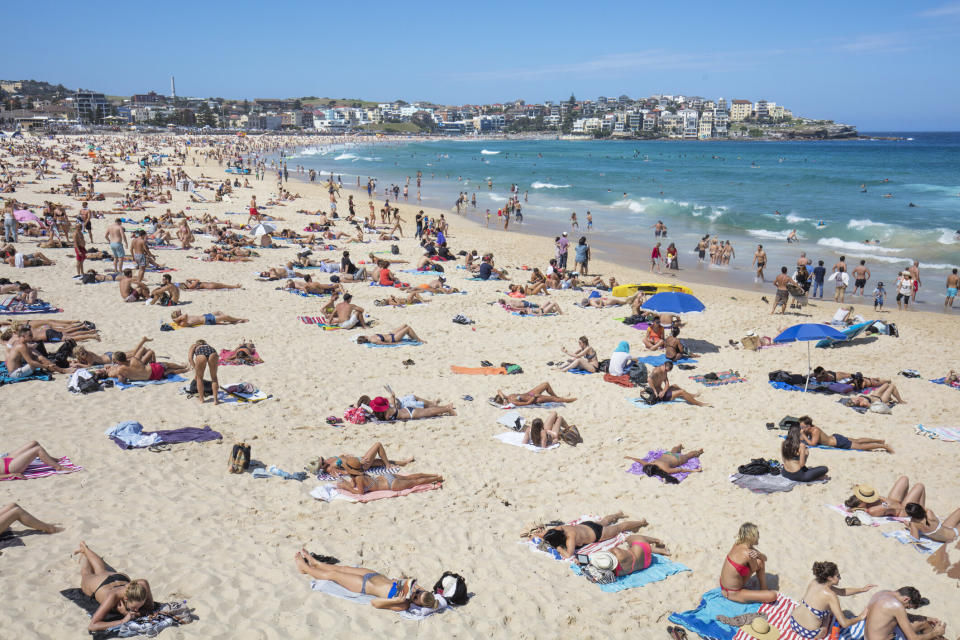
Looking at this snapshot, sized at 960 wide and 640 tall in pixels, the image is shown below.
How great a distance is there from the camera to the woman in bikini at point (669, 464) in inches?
307

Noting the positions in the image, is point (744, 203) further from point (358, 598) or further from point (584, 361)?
point (358, 598)

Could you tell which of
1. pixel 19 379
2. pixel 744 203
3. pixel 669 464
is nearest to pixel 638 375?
pixel 669 464

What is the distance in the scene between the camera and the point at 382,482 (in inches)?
281

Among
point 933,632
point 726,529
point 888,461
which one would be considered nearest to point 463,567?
point 726,529

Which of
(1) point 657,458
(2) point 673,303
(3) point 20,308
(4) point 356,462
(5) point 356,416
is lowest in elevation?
(1) point 657,458

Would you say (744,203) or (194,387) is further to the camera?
(744,203)

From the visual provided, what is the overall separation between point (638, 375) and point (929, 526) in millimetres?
4856

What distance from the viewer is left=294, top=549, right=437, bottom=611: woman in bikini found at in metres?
5.07

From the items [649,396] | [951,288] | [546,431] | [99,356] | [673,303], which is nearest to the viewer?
[546,431]

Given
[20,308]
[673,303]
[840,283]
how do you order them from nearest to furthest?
[673,303] → [20,308] → [840,283]

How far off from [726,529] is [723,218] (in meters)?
31.3

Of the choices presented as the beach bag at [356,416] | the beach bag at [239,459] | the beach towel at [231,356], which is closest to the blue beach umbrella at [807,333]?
the beach bag at [356,416]

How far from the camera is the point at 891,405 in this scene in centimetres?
1016

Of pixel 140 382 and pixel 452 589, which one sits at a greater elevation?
pixel 140 382
